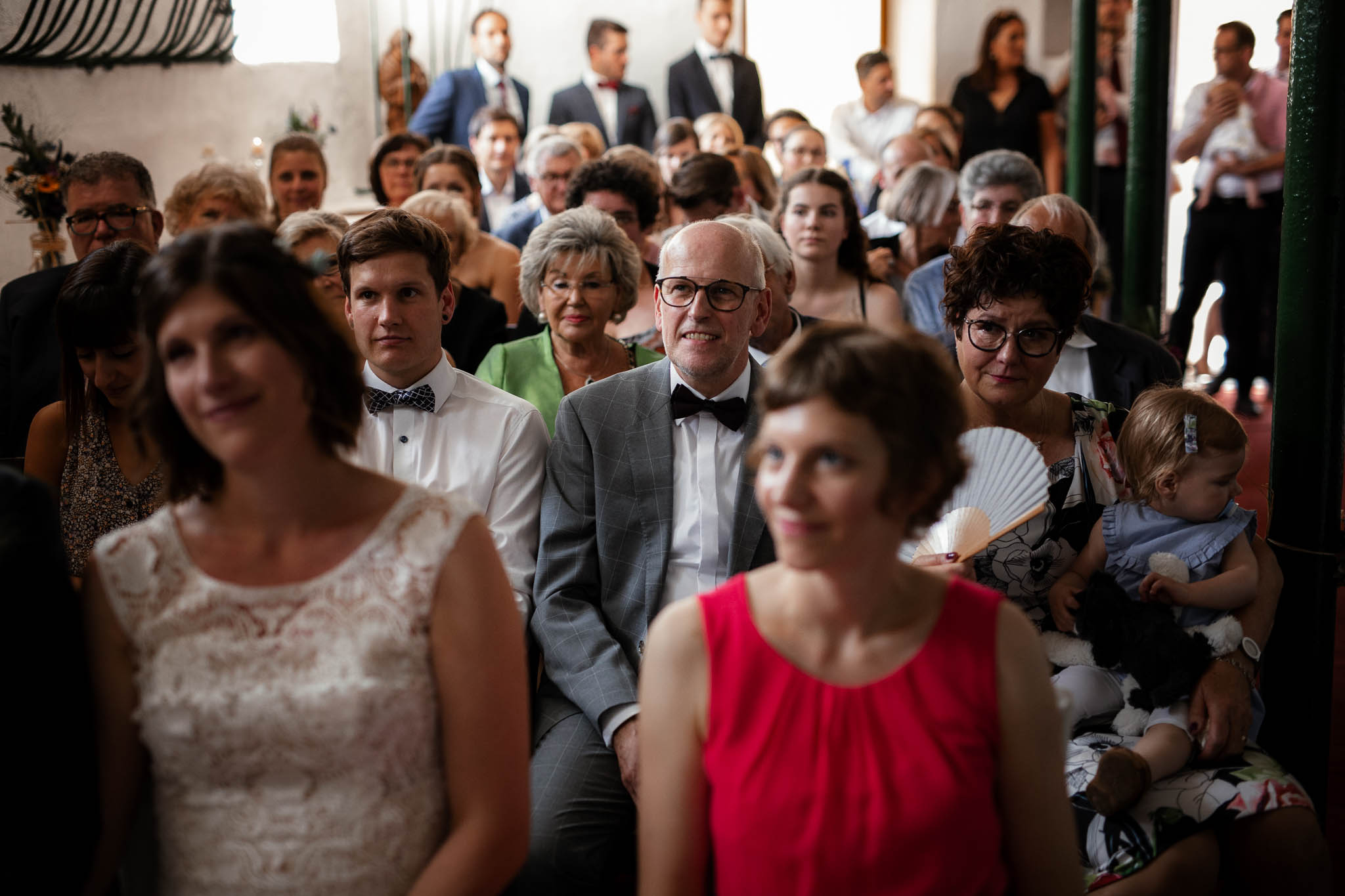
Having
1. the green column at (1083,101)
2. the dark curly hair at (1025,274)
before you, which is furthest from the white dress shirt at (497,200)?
the dark curly hair at (1025,274)

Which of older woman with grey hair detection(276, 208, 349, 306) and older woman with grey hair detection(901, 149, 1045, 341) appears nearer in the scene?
older woman with grey hair detection(276, 208, 349, 306)

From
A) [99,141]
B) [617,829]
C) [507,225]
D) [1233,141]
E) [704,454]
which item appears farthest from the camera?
[1233,141]

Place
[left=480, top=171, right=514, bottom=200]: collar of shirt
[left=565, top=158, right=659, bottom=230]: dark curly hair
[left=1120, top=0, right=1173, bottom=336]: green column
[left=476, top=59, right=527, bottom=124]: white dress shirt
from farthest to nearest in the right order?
[left=476, top=59, right=527, bottom=124]: white dress shirt < [left=480, top=171, right=514, bottom=200]: collar of shirt < [left=1120, top=0, right=1173, bottom=336]: green column < [left=565, top=158, right=659, bottom=230]: dark curly hair

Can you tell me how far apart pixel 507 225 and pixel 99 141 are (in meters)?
1.95

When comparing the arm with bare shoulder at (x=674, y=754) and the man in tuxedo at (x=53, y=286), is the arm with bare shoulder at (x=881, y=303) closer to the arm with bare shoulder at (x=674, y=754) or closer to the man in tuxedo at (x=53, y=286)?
the man in tuxedo at (x=53, y=286)

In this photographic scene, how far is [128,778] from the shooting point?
1522mm

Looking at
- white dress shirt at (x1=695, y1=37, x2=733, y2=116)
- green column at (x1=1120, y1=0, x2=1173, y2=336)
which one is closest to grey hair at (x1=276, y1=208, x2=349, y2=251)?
green column at (x1=1120, y1=0, x2=1173, y2=336)

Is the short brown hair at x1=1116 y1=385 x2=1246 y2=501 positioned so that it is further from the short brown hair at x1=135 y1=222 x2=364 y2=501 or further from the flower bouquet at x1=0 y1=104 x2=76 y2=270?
the flower bouquet at x1=0 y1=104 x2=76 y2=270

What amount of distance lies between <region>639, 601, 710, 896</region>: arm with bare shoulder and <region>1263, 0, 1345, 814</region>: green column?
1.74m

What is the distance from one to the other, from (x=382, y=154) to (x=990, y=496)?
464 centimetres

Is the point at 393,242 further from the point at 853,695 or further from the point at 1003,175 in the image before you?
the point at 1003,175

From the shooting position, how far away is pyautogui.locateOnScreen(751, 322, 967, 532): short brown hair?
1.38 m

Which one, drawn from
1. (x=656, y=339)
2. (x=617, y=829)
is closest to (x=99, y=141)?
(x=656, y=339)

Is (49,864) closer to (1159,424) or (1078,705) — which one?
(1078,705)
